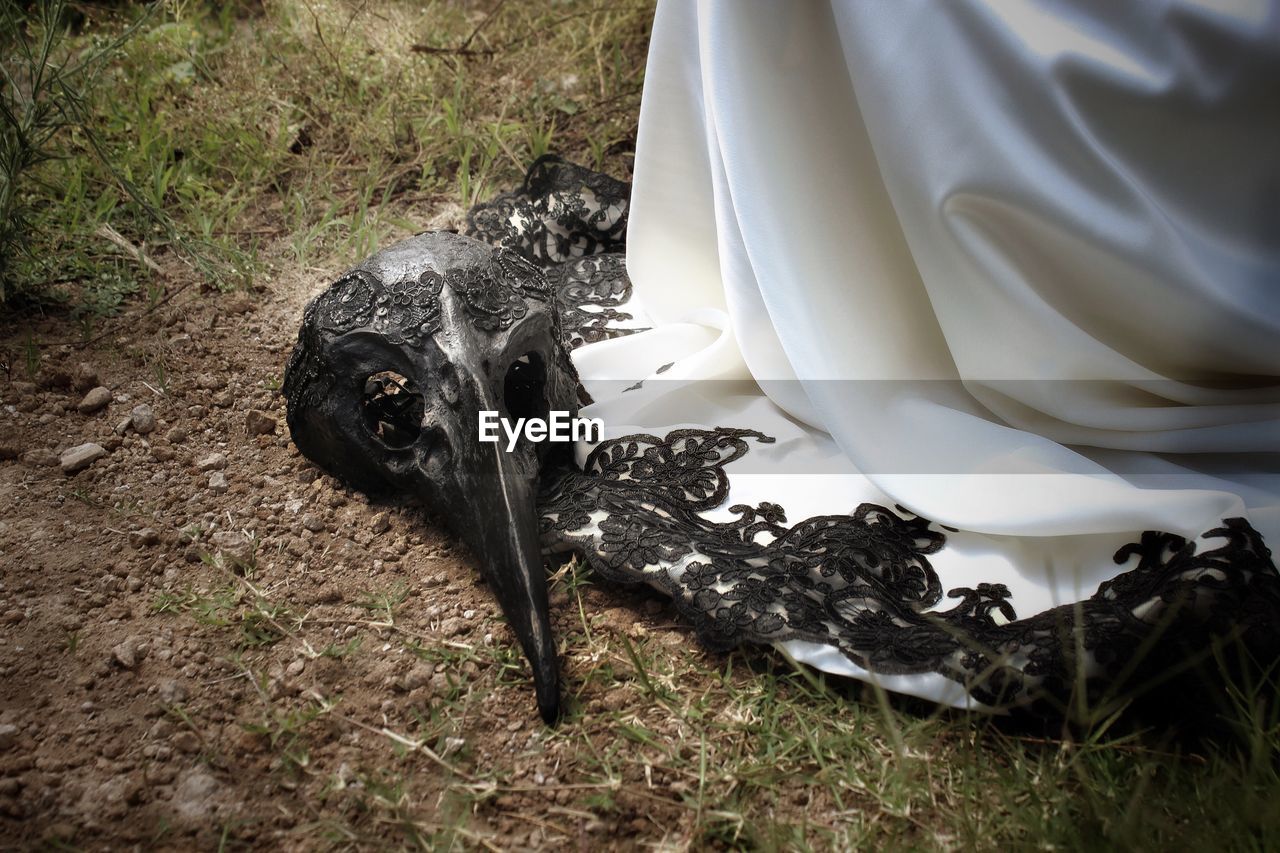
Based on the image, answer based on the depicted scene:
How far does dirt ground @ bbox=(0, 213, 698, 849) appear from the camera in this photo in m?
1.44

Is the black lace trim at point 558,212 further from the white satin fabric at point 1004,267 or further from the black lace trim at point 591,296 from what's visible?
the white satin fabric at point 1004,267

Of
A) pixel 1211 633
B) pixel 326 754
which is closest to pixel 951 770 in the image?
pixel 1211 633

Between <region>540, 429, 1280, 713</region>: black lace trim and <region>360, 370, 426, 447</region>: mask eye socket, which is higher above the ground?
<region>360, 370, 426, 447</region>: mask eye socket

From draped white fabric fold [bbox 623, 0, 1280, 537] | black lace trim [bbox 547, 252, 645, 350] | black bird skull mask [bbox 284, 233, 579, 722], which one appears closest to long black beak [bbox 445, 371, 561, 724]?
black bird skull mask [bbox 284, 233, 579, 722]

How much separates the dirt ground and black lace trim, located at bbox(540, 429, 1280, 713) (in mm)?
146

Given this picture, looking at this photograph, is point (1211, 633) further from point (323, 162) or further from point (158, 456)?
point (323, 162)

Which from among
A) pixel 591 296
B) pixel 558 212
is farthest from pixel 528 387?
pixel 558 212

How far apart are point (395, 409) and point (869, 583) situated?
1127mm

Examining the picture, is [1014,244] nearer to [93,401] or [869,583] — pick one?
[869,583]

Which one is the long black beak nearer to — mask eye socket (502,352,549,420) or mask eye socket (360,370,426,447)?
mask eye socket (502,352,549,420)

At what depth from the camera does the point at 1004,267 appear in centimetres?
182

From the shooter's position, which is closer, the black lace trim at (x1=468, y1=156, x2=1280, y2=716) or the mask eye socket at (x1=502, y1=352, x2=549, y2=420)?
the black lace trim at (x1=468, y1=156, x2=1280, y2=716)

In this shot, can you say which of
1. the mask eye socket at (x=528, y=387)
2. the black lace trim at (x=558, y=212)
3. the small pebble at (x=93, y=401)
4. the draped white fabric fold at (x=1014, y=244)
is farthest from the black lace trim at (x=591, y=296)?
A: the small pebble at (x=93, y=401)

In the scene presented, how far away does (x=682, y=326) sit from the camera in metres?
2.46
